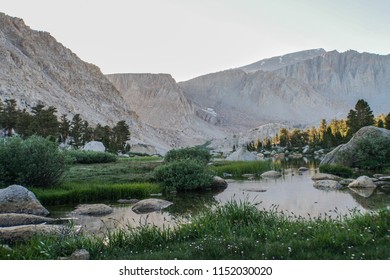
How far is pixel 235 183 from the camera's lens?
23.0 m

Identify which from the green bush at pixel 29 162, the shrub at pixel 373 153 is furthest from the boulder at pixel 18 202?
the shrub at pixel 373 153

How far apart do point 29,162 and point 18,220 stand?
5648mm

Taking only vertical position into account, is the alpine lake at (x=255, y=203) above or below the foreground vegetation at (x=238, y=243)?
below

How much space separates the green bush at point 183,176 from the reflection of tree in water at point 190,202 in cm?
94

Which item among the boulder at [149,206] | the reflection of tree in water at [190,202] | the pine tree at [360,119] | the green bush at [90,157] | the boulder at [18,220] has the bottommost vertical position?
the reflection of tree in water at [190,202]

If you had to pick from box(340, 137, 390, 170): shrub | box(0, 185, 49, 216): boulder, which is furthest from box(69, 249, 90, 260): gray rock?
box(340, 137, 390, 170): shrub

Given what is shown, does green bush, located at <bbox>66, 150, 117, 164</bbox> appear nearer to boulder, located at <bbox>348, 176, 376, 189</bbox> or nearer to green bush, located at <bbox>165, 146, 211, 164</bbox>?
green bush, located at <bbox>165, 146, 211, 164</bbox>

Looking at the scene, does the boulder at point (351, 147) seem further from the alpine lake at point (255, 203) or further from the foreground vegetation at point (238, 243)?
the foreground vegetation at point (238, 243)

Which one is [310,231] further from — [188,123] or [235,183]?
[188,123]

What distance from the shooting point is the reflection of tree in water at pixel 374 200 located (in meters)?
14.6

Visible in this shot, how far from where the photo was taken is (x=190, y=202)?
54.2 feet

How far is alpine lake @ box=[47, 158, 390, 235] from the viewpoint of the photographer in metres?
12.5
